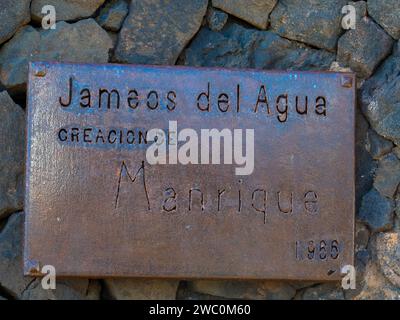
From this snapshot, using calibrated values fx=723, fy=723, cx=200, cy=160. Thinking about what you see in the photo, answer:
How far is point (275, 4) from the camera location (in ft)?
6.81

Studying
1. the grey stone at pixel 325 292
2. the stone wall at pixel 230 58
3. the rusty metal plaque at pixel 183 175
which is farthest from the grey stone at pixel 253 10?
the grey stone at pixel 325 292

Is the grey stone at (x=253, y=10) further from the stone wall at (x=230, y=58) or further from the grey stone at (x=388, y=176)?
the grey stone at (x=388, y=176)

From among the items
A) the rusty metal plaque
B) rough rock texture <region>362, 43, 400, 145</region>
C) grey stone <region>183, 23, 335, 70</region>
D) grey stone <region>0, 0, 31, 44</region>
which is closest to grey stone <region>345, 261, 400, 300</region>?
the rusty metal plaque

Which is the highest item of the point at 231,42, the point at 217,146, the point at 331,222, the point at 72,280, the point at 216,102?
the point at 231,42

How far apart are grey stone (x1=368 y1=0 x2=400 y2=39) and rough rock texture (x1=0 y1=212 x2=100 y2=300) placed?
109 cm

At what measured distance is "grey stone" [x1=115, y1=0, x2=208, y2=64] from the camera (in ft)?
6.58

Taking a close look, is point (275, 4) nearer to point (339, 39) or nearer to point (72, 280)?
point (339, 39)

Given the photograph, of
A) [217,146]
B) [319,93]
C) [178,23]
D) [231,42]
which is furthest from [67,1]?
[319,93]

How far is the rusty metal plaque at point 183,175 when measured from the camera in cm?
186

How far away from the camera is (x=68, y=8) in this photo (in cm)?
203

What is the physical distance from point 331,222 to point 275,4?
25.4 inches

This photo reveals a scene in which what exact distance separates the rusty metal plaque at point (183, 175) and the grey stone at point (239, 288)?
9cm

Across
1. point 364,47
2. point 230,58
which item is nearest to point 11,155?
point 230,58

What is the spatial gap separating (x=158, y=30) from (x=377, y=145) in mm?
688
